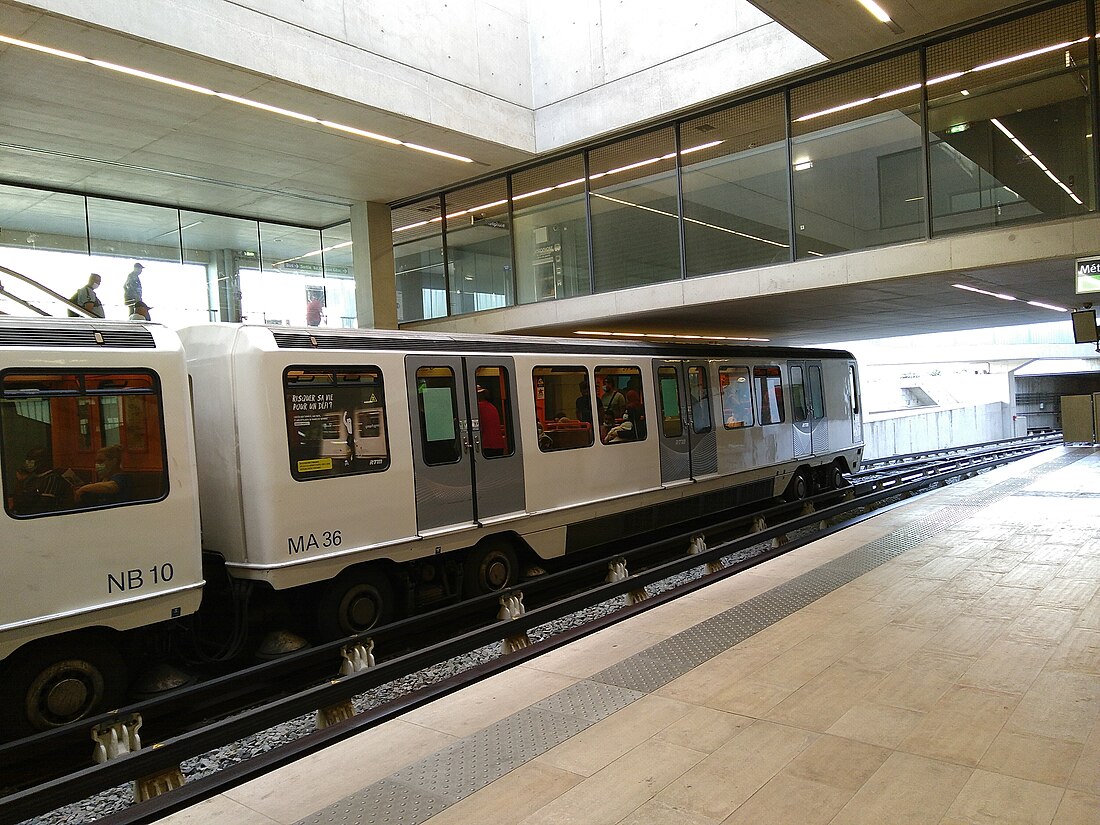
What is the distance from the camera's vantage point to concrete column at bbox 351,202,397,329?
17.6m

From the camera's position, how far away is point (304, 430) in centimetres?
717

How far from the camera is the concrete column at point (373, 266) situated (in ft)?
57.6

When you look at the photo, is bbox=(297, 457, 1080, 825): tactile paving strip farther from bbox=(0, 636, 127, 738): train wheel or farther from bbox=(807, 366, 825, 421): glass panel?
bbox=(807, 366, 825, 421): glass panel

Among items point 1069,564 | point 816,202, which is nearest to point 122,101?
point 816,202

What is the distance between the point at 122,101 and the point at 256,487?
24.2 feet

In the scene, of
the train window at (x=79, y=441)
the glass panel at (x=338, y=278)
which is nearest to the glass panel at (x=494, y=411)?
the train window at (x=79, y=441)

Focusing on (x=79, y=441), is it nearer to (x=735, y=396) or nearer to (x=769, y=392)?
(x=735, y=396)

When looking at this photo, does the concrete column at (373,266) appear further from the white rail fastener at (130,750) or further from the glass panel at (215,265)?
the white rail fastener at (130,750)

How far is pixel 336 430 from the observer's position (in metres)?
7.42

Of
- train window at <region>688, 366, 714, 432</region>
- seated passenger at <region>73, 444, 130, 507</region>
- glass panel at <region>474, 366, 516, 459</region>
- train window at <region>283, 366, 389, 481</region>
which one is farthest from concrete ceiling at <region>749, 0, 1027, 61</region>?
seated passenger at <region>73, 444, 130, 507</region>

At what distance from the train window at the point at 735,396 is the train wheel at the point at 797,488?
2416 mm

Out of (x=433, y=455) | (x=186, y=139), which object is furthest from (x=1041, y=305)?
(x=186, y=139)

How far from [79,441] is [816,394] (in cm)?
1294

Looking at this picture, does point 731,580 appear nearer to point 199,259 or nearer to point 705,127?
point 705,127
